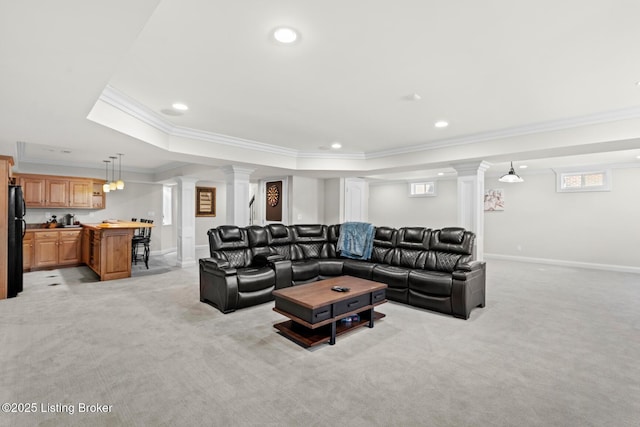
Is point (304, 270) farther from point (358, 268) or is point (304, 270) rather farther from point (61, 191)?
point (61, 191)

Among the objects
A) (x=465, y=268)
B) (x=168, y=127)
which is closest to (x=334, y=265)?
(x=465, y=268)

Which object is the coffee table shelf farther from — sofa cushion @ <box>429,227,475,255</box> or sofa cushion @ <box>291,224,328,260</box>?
sofa cushion @ <box>291,224,328,260</box>

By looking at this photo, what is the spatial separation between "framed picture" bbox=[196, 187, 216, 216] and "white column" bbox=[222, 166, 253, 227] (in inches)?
153

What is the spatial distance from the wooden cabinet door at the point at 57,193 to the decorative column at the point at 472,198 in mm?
8405

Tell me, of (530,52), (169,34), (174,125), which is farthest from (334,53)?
(174,125)

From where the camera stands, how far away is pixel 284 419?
197 cm

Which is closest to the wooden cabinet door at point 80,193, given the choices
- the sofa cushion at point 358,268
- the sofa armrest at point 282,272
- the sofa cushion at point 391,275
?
the sofa armrest at point 282,272

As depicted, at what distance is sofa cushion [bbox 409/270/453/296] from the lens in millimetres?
3925

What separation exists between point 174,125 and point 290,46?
112 inches

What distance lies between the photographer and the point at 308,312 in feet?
9.93

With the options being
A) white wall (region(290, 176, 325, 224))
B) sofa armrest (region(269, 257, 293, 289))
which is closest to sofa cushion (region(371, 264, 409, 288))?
sofa armrest (region(269, 257, 293, 289))

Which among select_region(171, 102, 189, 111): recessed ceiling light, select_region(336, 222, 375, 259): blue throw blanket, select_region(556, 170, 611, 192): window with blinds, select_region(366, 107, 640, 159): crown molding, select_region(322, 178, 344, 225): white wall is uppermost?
select_region(171, 102, 189, 111): recessed ceiling light

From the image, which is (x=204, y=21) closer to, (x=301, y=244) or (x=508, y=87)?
(x=508, y=87)

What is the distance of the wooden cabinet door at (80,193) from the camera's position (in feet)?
23.4
